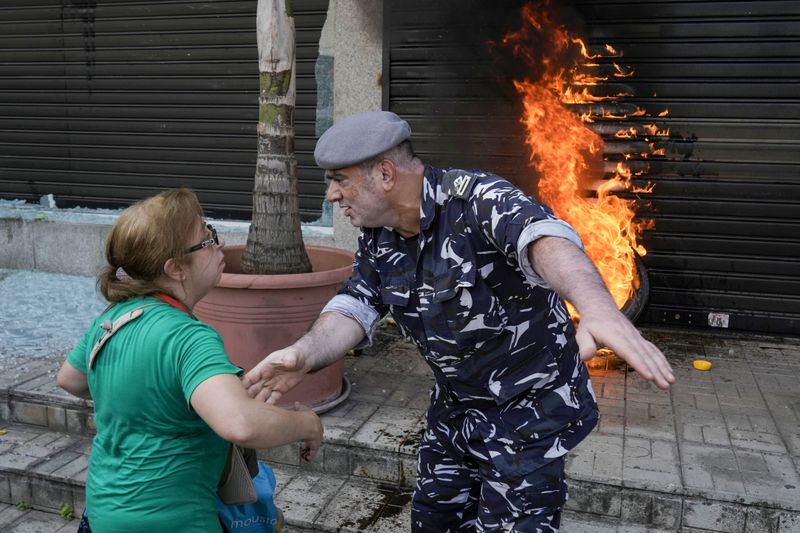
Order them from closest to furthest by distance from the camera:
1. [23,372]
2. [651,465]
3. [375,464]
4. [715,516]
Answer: [715,516] < [651,465] < [375,464] < [23,372]

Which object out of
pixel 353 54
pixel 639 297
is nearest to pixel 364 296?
pixel 639 297

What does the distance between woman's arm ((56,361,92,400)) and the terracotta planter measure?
2.12 m

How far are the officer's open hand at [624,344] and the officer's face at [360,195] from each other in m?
1.03

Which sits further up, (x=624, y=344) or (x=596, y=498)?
(x=624, y=344)

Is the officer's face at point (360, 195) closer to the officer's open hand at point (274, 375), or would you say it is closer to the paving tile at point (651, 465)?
the officer's open hand at point (274, 375)

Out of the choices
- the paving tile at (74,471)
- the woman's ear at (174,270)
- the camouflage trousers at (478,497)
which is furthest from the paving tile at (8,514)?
the woman's ear at (174,270)

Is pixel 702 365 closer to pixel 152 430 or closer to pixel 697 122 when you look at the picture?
pixel 697 122

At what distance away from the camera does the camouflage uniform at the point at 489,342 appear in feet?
8.64

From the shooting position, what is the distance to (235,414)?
204cm

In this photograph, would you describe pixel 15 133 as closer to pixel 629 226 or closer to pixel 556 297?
pixel 629 226

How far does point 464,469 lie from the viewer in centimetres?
306

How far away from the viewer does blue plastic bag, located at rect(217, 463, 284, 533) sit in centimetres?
253

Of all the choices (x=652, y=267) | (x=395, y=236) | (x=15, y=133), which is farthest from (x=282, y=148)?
(x=15, y=133)

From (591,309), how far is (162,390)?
128 cm
